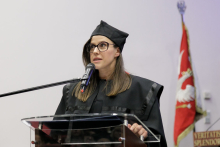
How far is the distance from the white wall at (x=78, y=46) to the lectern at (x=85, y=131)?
2181mm

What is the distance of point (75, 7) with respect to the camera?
4758mm

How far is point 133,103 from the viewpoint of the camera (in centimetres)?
317

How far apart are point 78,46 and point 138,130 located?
2607 mm

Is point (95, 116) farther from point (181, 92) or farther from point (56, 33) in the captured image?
point (56, 33)

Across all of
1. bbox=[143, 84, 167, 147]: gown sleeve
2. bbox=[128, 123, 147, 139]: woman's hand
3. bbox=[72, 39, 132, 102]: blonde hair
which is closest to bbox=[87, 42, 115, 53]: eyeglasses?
bbox=[72, 39, 132, 102]: blonde hair

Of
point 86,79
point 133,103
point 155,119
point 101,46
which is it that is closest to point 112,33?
point 101,46

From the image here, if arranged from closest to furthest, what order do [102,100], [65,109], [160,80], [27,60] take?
[102,100] → [65,109] → [27,60] → [160,80]

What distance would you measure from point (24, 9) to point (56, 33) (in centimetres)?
55

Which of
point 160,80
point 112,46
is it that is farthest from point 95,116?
point 160,80

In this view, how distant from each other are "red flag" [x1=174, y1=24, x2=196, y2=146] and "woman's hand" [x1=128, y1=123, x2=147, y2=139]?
47.3 inches

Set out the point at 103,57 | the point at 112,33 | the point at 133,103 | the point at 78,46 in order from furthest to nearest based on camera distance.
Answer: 1. the point at 78,46
2. the point at 112,33
3. the point at 103,57
4. the point at 133,103

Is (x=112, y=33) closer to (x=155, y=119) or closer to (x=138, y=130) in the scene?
(x=155, y=119)

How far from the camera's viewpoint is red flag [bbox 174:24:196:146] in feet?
11.3

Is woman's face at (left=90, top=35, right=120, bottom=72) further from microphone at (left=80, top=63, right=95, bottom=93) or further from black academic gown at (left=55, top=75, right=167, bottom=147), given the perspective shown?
microphone at (left=80, top=63, right=95, bottom=93)
